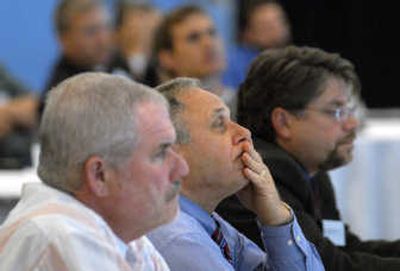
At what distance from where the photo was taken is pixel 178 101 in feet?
8.00

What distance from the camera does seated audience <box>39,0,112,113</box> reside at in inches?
233

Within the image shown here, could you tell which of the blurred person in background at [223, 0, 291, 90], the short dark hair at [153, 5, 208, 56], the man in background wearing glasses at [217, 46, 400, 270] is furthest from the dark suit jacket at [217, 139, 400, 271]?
the blurred person in background at [223, 0, 291, 90]

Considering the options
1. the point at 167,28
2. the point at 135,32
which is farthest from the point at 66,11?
the point at 135,32

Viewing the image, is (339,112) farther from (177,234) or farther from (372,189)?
(372,189)

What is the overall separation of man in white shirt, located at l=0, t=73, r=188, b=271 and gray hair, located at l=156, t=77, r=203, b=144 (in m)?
0.37

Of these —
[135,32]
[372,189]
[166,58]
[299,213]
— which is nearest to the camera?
[299,213]

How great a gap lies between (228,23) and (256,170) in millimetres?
7514

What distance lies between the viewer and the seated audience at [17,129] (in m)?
5.64

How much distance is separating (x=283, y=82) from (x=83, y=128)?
4.07ft

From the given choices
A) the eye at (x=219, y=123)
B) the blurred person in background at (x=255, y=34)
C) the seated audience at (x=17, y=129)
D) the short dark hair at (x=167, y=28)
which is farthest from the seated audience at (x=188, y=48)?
the eye at (x=219, y=123)

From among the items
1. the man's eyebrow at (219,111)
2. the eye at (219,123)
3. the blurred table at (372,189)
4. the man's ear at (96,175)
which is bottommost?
the blurred table at (372,189)

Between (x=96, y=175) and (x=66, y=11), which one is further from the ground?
(x=96, y=175)

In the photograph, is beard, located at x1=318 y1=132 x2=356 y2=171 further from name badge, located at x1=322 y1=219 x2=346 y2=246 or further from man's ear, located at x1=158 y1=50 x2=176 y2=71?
man's ear, located at x1=158 y1=50 x2=176 y2=71

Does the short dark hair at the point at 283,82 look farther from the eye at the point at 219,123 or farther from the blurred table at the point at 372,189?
the blurred table at the point at 372,189
